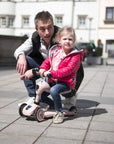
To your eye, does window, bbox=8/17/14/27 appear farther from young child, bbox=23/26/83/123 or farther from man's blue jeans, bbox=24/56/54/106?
young child, bbox=23/26/83/123

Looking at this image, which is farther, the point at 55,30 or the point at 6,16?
the point at 6,16

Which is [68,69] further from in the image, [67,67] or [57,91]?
[57,91]

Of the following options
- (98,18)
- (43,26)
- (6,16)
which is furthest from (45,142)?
(6,16)

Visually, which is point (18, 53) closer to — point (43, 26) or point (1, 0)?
point (43, 26)

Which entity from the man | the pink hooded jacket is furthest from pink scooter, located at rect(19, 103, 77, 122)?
the pink hooded jacket

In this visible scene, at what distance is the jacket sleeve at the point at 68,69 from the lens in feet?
12.1

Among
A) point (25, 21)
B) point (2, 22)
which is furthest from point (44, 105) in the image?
point (2, 22)

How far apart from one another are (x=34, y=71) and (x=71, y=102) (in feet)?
2.68

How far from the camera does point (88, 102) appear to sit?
525cm

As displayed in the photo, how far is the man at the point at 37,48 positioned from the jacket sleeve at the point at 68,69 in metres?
0.48

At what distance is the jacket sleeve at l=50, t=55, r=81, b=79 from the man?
0.48m

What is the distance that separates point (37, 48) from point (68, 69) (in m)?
0.73

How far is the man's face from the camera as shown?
3918 mm

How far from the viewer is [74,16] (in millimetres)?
35062
